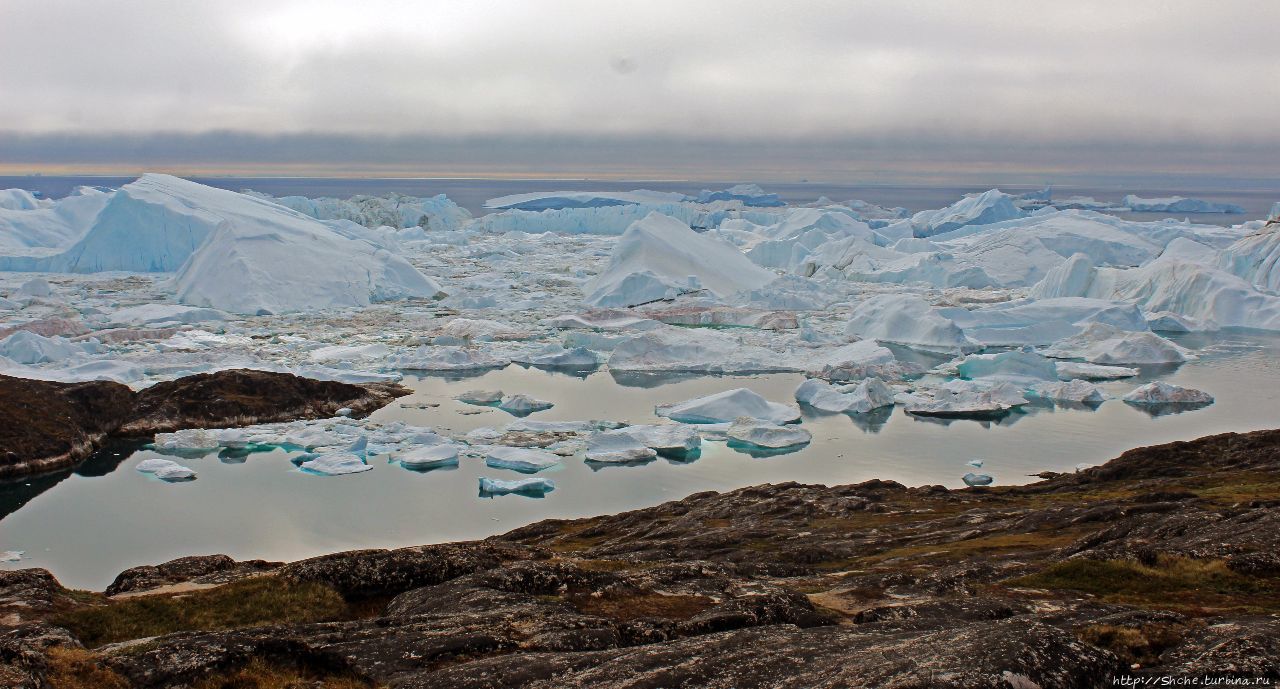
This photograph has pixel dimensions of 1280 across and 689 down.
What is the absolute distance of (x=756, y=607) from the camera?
8.75 meters

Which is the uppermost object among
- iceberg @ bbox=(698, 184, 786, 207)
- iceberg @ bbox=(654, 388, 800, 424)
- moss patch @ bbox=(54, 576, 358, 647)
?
iceberg @ bbox=(698, 184, 786, 207)

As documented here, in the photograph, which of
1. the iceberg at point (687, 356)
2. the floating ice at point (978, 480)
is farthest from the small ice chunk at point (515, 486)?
the iceberg at point (687, 356)

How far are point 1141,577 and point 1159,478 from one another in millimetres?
12444

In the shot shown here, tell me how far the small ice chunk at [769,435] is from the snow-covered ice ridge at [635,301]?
0.30 feet

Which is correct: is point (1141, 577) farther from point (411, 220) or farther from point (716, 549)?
point (411, 220)

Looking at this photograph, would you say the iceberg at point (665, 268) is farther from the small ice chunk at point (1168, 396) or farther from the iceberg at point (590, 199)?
the iceberg at point (590, 199)

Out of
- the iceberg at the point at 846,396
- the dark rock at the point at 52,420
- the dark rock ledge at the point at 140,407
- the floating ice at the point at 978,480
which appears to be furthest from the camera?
the iceberg at the point at 846,396

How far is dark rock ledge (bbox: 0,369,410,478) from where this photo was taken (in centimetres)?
2503

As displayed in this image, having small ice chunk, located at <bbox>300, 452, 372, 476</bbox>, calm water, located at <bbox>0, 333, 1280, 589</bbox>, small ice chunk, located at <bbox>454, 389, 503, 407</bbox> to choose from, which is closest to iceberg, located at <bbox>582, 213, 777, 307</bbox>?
calm water, located at <bbox>0, 333, 1280, 589</bbox>

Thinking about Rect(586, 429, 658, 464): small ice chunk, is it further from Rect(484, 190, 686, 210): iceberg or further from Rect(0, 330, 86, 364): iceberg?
Rect(484, 190, 686, 210): iceberg

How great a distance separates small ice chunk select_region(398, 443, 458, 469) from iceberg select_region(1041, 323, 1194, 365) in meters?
24.0

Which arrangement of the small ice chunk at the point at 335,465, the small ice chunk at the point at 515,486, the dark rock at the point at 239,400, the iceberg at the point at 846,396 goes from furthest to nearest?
1. the iceberg at the point at 846,396
2. the dark rock at the point at 239,400
3. the small ice chunk at the point at 335,465
4. the small ice chunk at the point at 515,486

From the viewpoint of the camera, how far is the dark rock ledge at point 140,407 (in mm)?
25031

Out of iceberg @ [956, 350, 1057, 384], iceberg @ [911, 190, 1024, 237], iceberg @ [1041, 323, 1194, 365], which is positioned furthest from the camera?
iceberg @ [911, 190, 1024, 237]
